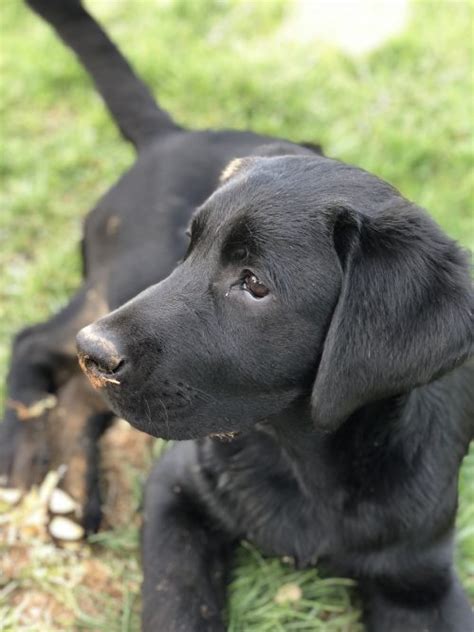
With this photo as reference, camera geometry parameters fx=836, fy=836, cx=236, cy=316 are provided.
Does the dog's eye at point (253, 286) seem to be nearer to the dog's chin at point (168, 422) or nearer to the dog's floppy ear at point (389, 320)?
the dog's floppy ear at point (389, 320)

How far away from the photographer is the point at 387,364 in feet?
6.46

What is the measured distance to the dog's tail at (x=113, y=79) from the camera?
11.7 ft

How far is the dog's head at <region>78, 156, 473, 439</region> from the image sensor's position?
198 centimetres

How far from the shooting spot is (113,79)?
3582mm

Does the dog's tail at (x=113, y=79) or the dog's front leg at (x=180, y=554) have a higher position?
the dog's tail at (x=113, y=79)

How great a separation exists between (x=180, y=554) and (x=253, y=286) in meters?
1.03

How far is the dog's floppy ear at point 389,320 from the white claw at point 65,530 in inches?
49.5

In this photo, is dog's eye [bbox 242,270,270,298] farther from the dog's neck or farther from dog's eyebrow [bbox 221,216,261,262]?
the dog's neck

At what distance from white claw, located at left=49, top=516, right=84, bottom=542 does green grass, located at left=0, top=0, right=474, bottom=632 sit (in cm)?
85

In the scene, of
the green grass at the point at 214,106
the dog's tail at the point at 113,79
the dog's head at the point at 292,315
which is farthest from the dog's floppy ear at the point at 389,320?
the green grass at the point at 214,106

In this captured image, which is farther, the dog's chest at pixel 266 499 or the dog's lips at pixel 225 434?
the dog's chest at pixel 266 499

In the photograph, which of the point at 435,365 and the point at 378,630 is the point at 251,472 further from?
the point at 435,365

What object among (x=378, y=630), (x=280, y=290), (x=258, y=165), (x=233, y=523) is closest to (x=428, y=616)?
(x=378, y=630)

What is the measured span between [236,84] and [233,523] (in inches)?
120
